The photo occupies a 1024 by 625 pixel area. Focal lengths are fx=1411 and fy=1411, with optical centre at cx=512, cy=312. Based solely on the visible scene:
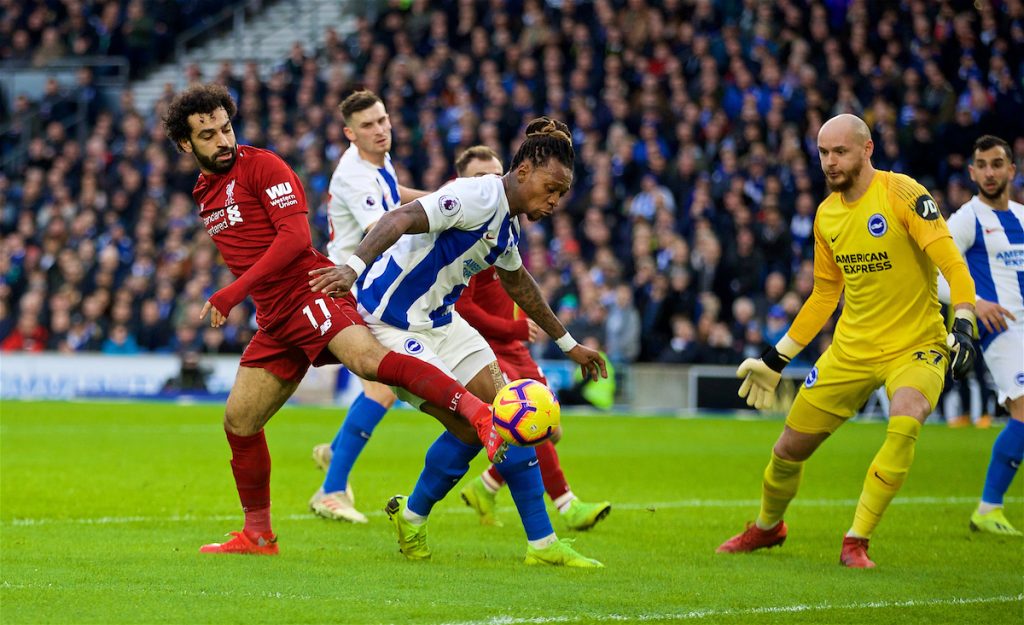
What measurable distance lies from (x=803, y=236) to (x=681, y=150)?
9.13 ft

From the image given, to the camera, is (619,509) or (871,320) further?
(619,509)

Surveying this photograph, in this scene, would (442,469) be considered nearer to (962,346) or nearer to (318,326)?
(318,326)

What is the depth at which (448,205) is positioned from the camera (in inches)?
277

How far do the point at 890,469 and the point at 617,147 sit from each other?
54.9ft

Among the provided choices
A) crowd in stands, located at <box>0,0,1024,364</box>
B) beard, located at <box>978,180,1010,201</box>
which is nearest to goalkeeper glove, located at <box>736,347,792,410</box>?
beard, located at <box>978,180,1010,201</box>

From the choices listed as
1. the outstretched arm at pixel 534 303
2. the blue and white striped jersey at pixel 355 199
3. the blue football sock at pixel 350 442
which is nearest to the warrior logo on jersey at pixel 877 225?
the outstretched arm at pixel 534 303

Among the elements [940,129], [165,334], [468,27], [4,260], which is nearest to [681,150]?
[940,129]

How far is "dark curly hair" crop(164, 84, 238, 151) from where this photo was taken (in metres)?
7.49

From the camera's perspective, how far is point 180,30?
35375 millimetres

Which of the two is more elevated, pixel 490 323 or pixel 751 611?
pixel 490 323

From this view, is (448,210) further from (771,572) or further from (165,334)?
(165,334)

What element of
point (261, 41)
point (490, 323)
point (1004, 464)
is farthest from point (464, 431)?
point (261, 41)

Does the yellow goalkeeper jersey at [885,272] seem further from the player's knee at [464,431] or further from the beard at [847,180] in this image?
the player's knee at [464,431]

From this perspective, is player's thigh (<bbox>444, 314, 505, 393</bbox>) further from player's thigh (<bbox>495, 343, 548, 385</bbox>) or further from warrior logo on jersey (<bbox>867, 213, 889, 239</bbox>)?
warrior logo on jersey (<bbox>867, 213, 889, 239</bbox>)
